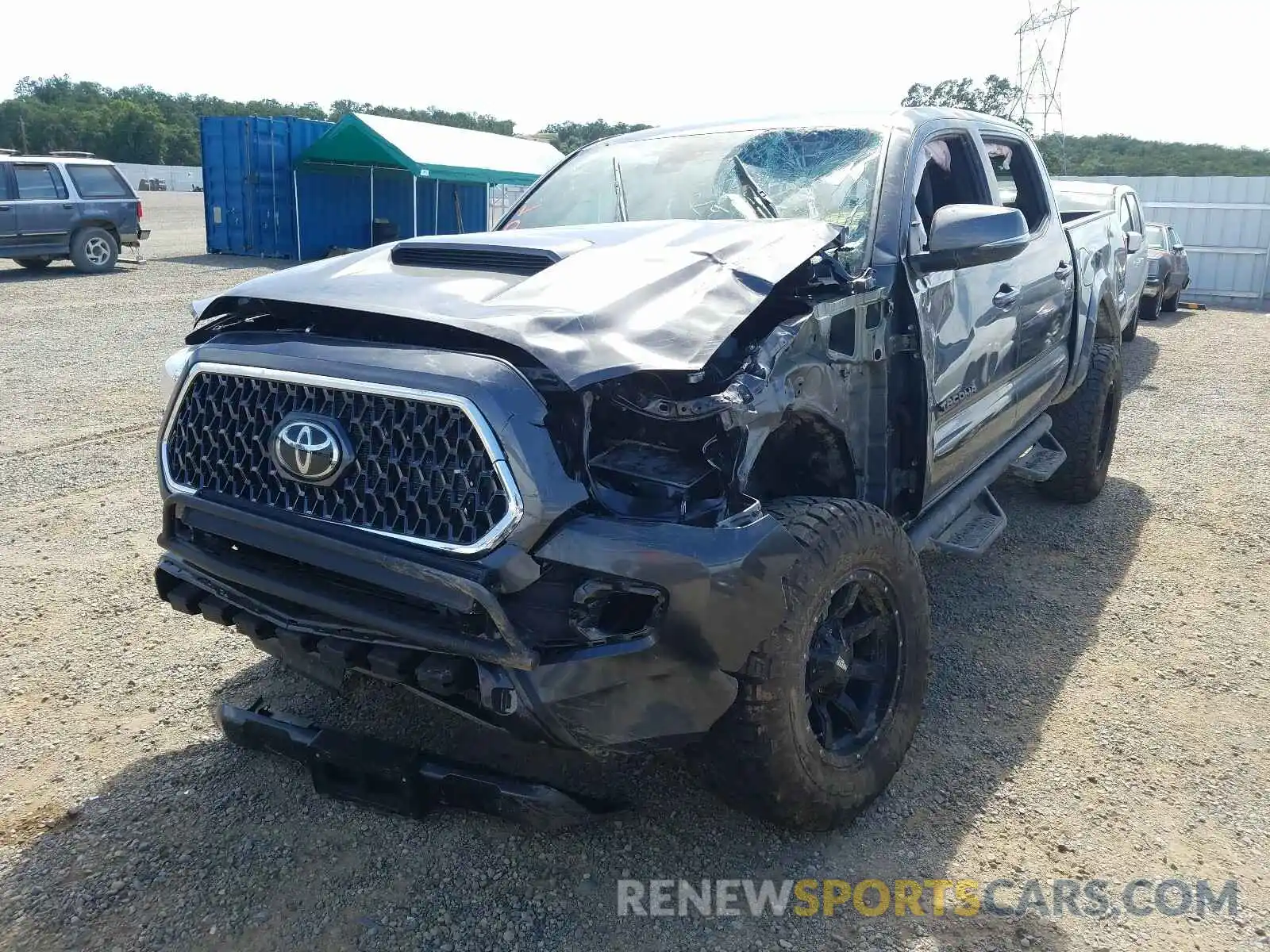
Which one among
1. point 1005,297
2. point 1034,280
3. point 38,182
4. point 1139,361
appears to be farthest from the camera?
point 38,182

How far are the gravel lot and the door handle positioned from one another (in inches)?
52.1

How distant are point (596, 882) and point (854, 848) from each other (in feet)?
2.37

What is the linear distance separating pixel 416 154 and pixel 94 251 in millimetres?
5727

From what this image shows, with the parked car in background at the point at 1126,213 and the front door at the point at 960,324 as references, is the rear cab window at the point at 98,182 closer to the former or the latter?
the parked car in background at the point at 1126,213

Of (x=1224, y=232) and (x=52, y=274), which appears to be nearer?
(x=52, y=274)

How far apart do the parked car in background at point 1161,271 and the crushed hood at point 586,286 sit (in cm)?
1301

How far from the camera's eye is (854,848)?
9.06 ft

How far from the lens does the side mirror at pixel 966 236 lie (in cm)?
323

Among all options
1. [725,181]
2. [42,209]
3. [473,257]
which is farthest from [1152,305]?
[42,209]

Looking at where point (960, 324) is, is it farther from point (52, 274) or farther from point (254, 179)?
point (254, 179)

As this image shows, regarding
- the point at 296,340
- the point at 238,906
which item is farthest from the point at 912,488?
the point at 238,906

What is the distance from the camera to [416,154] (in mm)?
18547

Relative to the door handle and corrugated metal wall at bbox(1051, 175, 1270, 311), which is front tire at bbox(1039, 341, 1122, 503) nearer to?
the door handle

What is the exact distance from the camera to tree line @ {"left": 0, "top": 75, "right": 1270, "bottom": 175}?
43.2 m
